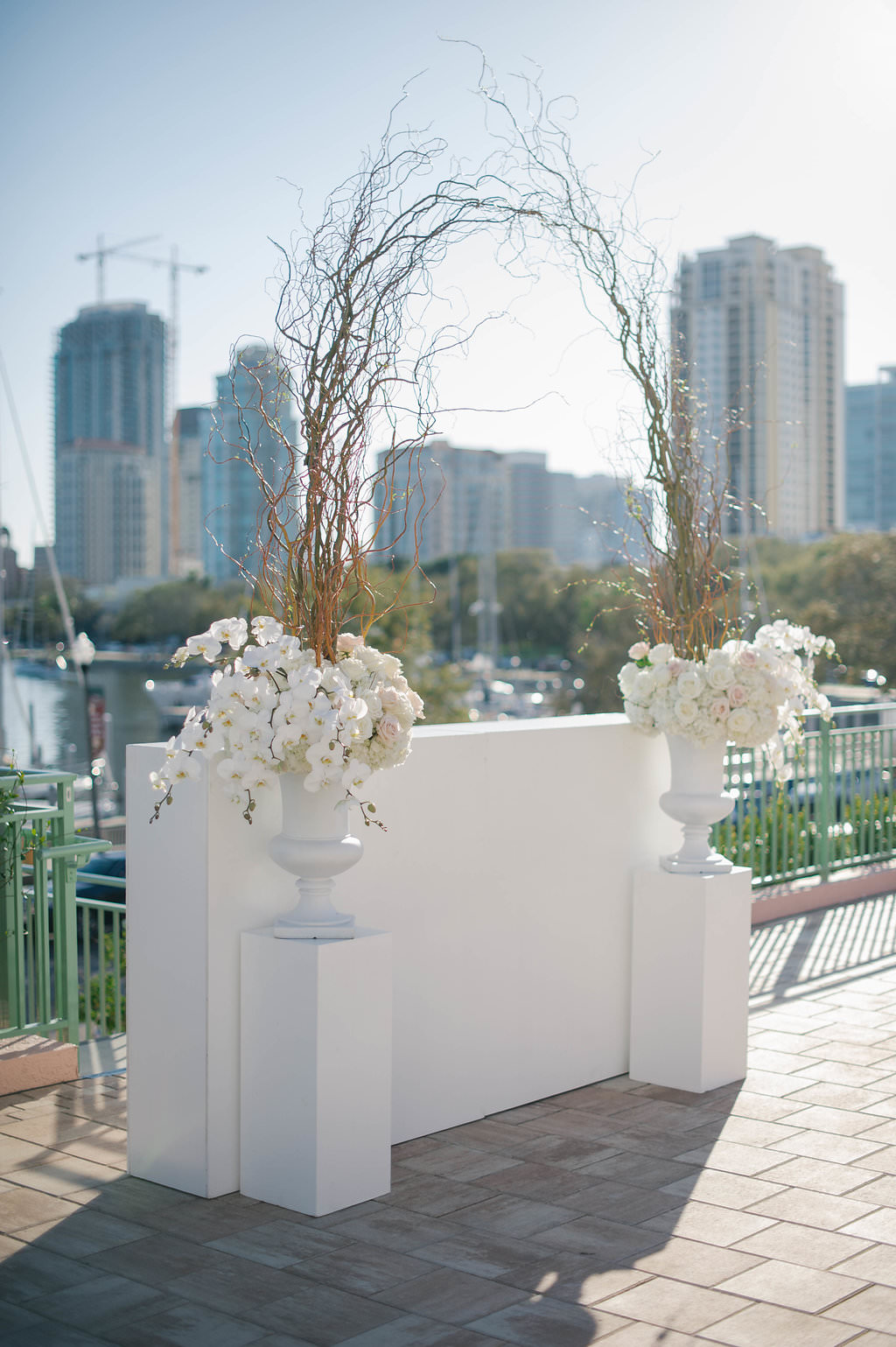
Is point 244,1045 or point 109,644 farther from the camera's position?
point 109,644

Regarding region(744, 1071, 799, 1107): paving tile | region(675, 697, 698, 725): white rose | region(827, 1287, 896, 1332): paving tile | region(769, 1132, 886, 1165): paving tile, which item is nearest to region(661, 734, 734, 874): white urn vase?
region(675, 697, 698, 725): white rose

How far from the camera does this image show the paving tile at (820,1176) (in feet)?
11.5

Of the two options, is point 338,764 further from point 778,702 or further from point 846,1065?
point 846,1065

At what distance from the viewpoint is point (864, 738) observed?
770 cm

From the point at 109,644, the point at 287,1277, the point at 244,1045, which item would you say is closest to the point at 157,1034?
the point at 244,1045

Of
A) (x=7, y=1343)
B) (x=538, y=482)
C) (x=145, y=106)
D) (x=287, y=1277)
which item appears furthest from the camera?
(x=538, y=482)

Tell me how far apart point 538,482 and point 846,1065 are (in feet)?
205

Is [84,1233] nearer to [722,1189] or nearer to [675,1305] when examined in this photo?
[675,1305]

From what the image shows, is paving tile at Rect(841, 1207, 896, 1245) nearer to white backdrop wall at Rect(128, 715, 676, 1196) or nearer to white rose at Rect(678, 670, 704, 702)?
white backdrop wall at Rect(128, 715, 676, 1196)

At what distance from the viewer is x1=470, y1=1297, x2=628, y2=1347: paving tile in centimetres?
266

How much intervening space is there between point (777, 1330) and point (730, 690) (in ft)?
6.79

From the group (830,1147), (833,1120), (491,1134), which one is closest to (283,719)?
(491,1134)

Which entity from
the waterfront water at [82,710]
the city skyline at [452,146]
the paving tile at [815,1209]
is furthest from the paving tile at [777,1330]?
the waterfront water at [82,710]

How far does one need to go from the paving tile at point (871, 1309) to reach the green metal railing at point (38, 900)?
2.59 metres
